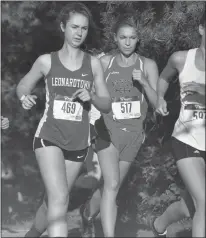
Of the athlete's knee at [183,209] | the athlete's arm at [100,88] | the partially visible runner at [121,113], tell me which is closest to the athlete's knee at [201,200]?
the athlete's knee at [183,209]

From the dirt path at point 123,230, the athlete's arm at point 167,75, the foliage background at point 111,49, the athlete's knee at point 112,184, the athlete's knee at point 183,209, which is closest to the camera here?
the athlete's arm at point 167,75

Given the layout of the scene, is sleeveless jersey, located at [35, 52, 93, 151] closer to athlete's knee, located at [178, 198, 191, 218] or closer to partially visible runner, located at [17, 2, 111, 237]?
partially visible runner, located at [17, 2, 111, 237]

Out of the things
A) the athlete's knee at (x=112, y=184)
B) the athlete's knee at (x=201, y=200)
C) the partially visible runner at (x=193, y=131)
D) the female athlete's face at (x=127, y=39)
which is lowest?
the athlete's knee at (x=201, y=200)

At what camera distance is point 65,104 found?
16.9ft

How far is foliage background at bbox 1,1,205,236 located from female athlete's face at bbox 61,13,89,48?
769 mm

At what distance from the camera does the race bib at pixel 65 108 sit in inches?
204

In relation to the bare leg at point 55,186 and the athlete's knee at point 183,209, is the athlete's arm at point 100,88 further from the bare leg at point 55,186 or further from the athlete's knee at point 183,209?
the athlete's knee at point 183,209

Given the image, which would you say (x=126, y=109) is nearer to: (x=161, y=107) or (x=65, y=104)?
(x=161, y=107)

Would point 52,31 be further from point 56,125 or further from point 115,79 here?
point 56,125

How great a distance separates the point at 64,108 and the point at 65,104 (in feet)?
0.11

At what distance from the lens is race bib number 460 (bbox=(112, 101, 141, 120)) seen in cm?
559

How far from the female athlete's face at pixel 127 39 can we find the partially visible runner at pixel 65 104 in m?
0.43

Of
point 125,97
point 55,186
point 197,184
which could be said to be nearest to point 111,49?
point 125,97

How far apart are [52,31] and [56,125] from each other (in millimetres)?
1655
